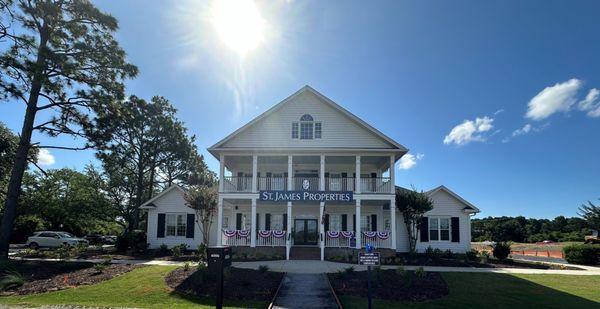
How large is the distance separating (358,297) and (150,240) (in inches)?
762

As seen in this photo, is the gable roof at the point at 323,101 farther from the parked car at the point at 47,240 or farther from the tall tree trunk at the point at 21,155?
the parked car at the point at 47,240

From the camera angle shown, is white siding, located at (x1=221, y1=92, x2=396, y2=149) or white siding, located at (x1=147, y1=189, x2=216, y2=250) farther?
white siding, located at (x1=147, y1=189, x2=216, y2=250)

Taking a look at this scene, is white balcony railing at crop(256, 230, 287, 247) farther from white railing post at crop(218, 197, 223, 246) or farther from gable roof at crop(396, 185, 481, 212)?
gable roof at crop(396, 185, 481, 212)

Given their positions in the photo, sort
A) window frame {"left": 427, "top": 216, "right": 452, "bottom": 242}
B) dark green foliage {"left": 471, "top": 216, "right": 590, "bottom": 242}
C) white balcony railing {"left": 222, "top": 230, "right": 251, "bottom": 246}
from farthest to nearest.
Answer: dark green foliage {"left": 471, "top": 216, "right": 590, "bottom": 242}
window frame {"left": 427, "top": 216, "right": 452, "bottom": 242}
white balcony railing {"left": 222, "top": 230, "right": 251, "bottom": 246}

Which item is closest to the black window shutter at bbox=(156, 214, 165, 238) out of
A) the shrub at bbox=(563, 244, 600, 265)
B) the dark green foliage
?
the shrub at bbox=(563, 244, 600, 265)

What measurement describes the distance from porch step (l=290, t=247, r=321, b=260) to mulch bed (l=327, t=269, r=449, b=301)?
6579 millimetres

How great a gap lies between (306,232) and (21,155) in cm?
1594

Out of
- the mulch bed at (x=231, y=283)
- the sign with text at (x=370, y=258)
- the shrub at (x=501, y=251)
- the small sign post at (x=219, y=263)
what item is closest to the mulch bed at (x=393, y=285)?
the mulch bed at (x=231, y=283)

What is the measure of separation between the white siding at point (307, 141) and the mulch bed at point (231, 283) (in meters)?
9.52

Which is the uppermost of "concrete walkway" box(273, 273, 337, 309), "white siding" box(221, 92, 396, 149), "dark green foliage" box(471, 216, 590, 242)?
"white siding" box(221, 92, 396, 149)

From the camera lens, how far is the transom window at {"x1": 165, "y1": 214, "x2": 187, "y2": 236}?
27.2 meters

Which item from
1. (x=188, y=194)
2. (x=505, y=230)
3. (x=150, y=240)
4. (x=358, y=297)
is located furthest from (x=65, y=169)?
(x=505, y=230)

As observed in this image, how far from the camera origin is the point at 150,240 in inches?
1069

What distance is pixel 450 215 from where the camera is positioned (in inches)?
1024
